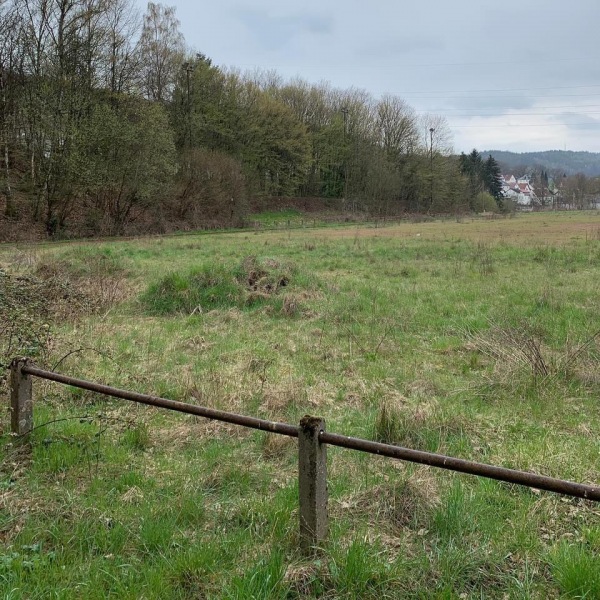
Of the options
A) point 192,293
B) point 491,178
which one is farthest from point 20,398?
point 491,178

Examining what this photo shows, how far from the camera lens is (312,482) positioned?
2982 millimetres

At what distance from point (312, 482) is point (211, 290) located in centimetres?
989

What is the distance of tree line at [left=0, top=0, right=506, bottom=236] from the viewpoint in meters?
32.4

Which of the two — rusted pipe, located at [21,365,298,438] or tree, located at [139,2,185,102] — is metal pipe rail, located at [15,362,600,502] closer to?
rusted pipe, located at [21,365,298,438]

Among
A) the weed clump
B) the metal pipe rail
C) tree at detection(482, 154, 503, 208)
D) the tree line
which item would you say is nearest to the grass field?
the weed clump

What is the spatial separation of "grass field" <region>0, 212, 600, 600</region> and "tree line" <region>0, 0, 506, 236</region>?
24707mm

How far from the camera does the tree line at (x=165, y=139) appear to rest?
32.4 metres

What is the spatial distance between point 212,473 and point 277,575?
5.18 feet

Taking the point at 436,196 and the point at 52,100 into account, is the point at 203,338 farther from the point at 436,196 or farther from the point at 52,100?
the point at 436,196

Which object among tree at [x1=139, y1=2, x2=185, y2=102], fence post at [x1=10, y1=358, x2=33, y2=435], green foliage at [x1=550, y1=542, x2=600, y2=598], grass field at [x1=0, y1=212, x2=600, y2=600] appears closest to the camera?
green foliage at [x1=550, y1=542, x2=600, y2=598]

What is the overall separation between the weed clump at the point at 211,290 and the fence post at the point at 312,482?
28.0 feet

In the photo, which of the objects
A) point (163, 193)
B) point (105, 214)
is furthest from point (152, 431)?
point (163, 193)

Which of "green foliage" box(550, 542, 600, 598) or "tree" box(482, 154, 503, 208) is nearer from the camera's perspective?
"green foliage" box(550, 542, 600, 598)

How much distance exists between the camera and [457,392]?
6777 mm
